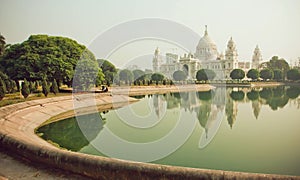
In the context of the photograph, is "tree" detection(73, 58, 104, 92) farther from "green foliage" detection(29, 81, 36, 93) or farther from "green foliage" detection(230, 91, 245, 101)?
"green foliage" detection(230, 91, 245, 101)

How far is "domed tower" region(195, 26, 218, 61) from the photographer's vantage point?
91.1 metres

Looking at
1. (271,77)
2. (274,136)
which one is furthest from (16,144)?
(271,77)

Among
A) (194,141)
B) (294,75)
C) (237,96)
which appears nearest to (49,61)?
(194,141)

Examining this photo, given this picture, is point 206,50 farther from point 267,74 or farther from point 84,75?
point 84,75

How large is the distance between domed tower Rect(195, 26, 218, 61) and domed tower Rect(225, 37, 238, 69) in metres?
7.10

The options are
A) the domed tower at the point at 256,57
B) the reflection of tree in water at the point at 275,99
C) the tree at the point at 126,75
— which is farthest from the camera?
the domed tower at the point at 256,57

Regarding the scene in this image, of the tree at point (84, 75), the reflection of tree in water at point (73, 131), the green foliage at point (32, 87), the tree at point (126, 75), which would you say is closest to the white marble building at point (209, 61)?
the tree at point (126, 75)

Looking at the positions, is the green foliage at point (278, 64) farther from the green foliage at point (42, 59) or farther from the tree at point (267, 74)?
the green foliage at point (42, 59)

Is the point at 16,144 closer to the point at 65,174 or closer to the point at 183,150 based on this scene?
the point at 65,174

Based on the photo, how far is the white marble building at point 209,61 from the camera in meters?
83.8

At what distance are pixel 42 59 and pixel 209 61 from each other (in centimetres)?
7138

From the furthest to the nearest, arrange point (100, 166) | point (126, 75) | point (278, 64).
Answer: point (278, 64), point (126, 75), point (100, 166)

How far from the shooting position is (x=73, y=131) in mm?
13773

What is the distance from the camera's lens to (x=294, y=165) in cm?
798
